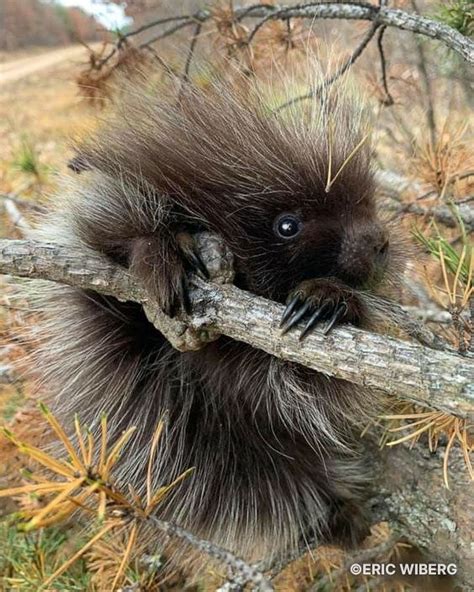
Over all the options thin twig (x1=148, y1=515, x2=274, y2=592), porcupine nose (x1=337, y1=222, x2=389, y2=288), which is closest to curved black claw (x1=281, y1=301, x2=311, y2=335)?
porcupine nose (x1=337, y1=222, x2=389, y2=288)

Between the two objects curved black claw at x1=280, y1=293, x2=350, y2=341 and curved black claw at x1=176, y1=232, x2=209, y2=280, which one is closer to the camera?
curved black claw at x1=280, y1=293, x2=350, y2=341

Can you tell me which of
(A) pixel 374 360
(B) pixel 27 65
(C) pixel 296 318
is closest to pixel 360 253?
(C) pixel 296 318

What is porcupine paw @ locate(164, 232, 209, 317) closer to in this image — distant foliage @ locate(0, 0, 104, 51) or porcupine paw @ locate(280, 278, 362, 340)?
porcupine paw @ locate(280, 278, 362, 340)

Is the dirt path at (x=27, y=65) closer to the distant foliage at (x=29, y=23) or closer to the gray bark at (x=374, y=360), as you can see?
the distant foliage at (x=29, y=23)

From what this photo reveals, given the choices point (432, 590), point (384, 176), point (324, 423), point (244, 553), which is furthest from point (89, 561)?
point (384, 176)

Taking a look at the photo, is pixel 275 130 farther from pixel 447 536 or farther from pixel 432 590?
pixel 432 590

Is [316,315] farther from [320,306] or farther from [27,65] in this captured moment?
[27,65]

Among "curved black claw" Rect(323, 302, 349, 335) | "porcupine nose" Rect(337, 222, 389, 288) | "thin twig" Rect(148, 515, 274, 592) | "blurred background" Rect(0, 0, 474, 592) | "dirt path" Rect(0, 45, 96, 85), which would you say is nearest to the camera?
"curved black claw" Rect(323, 302, 349, 335)
